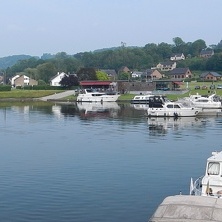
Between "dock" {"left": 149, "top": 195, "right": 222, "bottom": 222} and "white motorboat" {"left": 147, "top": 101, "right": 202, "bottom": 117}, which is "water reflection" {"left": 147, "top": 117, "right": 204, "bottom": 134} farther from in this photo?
"dock" {"left": 149, "top": 195, "right": 222, "bottom": 222}

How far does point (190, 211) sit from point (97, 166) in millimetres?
20084

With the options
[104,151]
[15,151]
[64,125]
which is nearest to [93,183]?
[104,151]

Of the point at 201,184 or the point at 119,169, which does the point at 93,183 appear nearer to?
the point at 119,169

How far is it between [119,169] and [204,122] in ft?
106

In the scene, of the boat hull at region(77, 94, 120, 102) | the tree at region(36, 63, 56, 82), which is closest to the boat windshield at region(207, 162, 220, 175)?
the boat hull at region(77, 94, 120, 102)

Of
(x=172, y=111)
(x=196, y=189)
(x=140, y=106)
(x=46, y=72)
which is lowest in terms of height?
(x=196, y=189)

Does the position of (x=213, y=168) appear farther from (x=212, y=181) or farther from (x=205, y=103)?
(x=205, y=103)

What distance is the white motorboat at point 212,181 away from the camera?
22.6 meters

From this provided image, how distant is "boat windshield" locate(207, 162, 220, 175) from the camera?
23.3 meters

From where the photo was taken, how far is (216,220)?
→ 14.8 meters

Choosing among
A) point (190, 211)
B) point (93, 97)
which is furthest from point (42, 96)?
point (190, 211)

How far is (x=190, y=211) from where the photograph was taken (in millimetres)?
15258

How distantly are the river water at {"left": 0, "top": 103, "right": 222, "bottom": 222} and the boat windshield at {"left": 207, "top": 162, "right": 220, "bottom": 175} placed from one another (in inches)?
130

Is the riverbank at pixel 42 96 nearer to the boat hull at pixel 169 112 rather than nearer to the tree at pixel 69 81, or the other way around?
the tree at pixel 69 81
